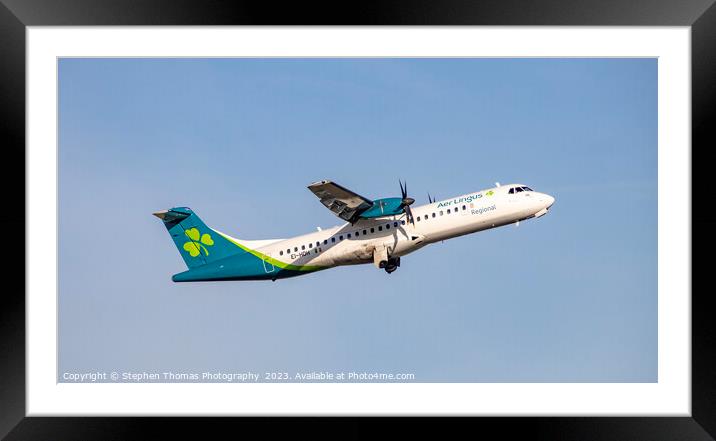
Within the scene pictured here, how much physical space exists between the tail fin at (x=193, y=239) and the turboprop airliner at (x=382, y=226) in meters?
2.07

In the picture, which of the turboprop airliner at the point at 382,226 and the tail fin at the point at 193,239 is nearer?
the turboprop airliner at the point at 382,226

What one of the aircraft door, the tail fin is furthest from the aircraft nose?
the tail fin

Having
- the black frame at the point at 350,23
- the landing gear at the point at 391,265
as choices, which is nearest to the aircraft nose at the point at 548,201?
the landing gear at the point at 391,265

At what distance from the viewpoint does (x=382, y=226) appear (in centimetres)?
3431

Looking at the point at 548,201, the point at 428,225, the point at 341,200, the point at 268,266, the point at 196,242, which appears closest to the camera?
the point at 341,200

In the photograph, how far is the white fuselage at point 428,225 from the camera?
111 ft

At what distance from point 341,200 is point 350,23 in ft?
40.7

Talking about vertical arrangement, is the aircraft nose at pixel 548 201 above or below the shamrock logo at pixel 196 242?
above

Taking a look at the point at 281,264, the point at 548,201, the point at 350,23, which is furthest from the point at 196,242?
the point at 350,23

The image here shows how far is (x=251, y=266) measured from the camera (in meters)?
36.1

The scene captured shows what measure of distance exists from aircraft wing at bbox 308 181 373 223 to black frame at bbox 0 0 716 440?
Answer: 1138cm

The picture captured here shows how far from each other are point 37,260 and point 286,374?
740 cm

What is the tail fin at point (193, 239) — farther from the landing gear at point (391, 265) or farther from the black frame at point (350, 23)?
the black frame at point (350, 23)

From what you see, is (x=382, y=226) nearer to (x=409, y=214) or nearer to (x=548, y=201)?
(x=409, y=214)
